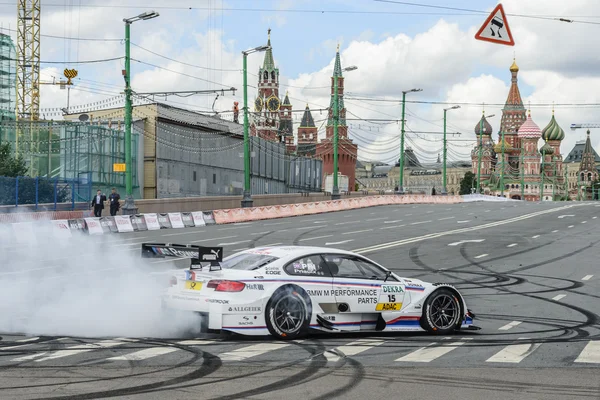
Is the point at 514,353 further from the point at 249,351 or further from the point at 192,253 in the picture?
the point at 192,253

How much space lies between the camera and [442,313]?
38.4 ft

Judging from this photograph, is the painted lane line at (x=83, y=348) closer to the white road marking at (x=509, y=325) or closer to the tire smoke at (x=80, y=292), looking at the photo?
the tire smoke at (x=80, y=292)

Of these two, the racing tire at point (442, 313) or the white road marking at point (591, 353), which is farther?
the racing tire at point (442, 313)

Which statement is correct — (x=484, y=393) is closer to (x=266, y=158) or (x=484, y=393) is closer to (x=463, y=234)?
(x=463, y=234)

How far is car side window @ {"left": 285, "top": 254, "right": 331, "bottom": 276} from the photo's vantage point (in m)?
11.0

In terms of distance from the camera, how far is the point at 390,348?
33.6ft

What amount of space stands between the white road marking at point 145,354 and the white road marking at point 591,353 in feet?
15.3

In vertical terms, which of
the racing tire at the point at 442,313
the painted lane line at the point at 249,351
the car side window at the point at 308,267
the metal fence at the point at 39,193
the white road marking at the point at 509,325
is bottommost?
the white road marking at the point at 509,325

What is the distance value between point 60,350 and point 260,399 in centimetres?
343

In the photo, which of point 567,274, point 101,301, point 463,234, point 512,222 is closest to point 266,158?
point 512,222

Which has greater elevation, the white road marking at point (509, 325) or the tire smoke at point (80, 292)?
the tire smoke at point (80, 292)

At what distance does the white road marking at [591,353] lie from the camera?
9406 millimetres

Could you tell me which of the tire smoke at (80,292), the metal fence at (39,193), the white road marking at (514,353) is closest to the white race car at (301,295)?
the tire smoke at (80,292)

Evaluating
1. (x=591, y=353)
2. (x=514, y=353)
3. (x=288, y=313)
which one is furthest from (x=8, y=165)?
(x=591, y=353)
